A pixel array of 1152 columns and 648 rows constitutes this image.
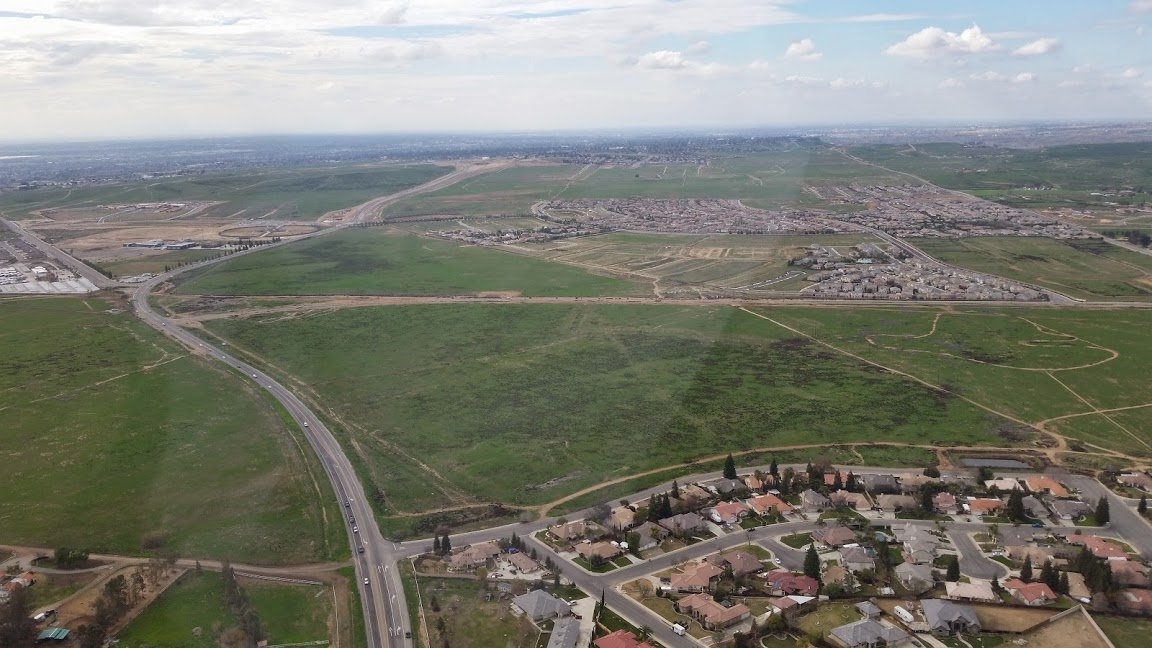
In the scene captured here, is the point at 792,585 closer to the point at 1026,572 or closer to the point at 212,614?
the point at 1026,572

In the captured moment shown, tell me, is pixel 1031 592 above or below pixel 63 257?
below

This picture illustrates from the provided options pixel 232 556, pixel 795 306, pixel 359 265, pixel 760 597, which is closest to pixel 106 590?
pixel 232 556

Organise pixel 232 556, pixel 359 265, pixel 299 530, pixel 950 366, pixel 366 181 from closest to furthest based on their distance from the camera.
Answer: pixel 232 556
pixel 299 530
pixel 950 366
pixel 359 265
pixel 366 181

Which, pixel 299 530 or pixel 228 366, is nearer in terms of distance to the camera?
pixel 299 530

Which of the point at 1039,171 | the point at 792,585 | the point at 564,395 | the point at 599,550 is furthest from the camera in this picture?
the point at 1039,171

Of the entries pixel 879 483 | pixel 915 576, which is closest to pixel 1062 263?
pixel 879 483

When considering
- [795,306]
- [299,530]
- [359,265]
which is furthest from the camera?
[359,265]

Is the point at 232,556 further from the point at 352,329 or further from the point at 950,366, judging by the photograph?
the point at 950,366
